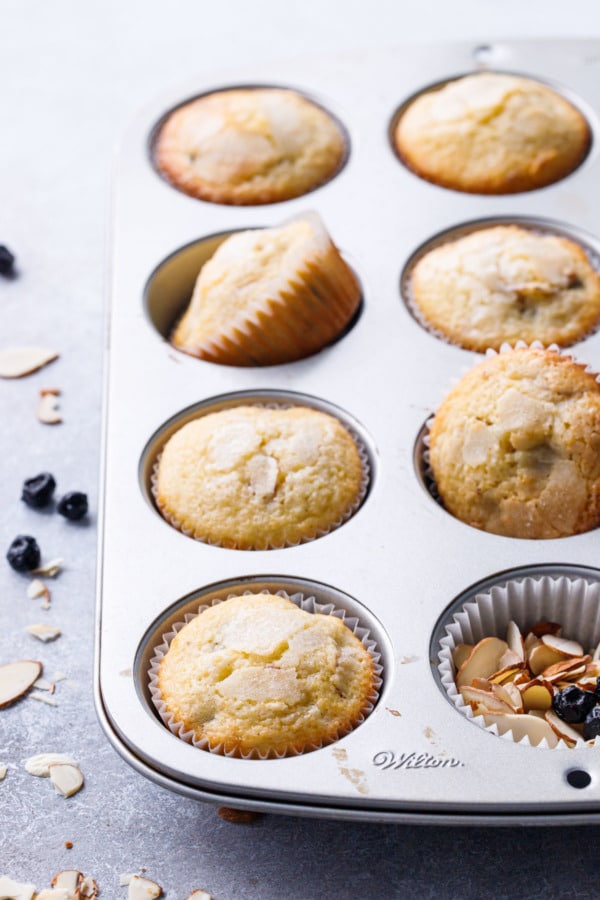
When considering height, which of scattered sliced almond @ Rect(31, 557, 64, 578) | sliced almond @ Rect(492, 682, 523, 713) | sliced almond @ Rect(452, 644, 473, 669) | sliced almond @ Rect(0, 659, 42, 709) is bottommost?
sliced almond @ Rect(0, 659, 42, 709)

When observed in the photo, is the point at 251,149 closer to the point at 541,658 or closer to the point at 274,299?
the point at 274,299

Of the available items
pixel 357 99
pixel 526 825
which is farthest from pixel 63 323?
pixel 526 825

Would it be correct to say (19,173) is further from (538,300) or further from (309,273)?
(538,300)

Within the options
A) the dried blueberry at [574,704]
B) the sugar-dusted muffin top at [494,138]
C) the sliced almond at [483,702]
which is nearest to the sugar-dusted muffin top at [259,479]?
the sliced almond at [483,702]

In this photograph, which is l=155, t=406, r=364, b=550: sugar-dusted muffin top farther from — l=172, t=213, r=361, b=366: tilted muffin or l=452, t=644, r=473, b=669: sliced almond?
l=452, t=644, r=473, b=669: sliced almond

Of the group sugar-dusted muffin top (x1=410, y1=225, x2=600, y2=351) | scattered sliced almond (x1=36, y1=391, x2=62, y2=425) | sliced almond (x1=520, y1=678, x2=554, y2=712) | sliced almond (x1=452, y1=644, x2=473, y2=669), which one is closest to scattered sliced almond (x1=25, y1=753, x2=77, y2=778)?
sliced almond (x1=452, y1=644, x2=473, y2=669)

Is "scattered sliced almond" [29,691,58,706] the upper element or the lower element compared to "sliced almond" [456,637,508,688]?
lower
